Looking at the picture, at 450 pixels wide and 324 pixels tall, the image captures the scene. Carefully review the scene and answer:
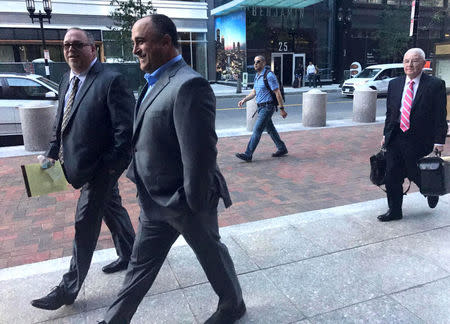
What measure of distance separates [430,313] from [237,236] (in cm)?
186

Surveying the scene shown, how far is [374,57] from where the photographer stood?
110 ft

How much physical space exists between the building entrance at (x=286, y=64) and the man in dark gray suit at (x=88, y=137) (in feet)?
92.0

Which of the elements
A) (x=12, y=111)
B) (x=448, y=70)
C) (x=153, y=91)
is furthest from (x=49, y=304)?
(x=448, y=70)

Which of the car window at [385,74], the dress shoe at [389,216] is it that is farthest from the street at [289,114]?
the dress shoe at [389,216]

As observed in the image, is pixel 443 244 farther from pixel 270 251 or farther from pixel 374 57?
pixel 374 57

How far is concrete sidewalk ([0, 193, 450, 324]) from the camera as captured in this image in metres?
2.80

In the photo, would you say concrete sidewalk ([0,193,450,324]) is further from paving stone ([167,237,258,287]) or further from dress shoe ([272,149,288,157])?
dress shoe ([272,149,288,157])

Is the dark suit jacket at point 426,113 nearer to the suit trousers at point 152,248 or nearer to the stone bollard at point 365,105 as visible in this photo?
the suit trousers at point 152,248

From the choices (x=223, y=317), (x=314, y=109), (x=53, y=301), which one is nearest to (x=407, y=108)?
(x=223, y=317)

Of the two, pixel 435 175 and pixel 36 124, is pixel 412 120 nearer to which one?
pixel 435 175

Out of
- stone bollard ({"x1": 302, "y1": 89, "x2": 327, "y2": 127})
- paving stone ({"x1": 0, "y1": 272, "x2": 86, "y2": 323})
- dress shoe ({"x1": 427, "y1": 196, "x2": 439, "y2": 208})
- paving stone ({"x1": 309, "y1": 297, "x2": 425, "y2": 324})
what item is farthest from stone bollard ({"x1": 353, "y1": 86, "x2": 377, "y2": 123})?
paving stone ({"x1": 0, "y1": 272, "x2": 86, "y2": 323})

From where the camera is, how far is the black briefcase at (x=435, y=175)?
4016mm

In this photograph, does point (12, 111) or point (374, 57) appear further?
point (374, 57)

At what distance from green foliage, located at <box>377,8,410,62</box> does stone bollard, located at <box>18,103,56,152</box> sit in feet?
98.5
